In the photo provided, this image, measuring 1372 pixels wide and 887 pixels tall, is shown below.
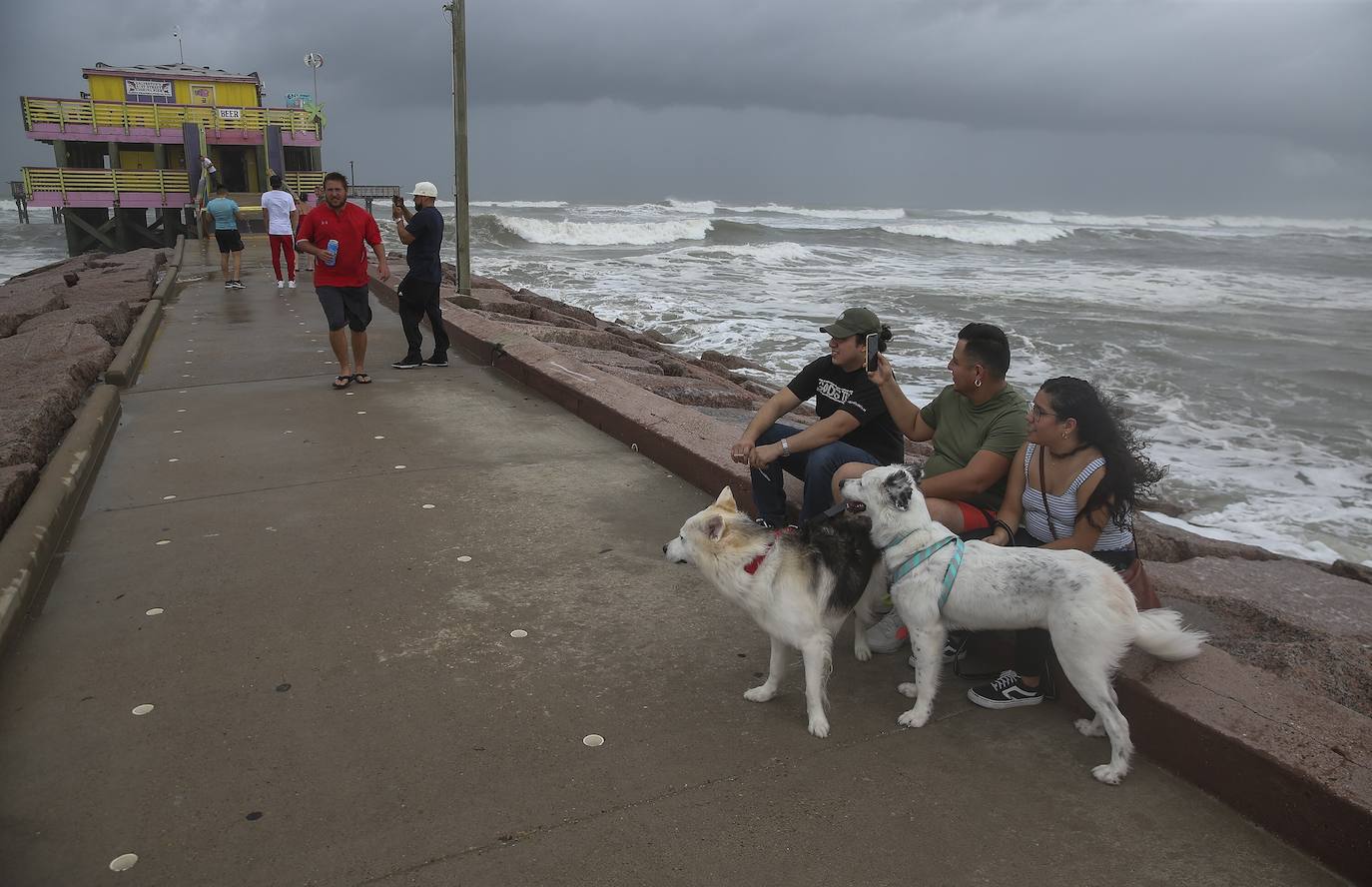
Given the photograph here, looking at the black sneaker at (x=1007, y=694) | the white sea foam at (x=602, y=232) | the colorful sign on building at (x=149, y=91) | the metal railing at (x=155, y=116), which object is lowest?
the black sneaker at (x=1007, y=694)

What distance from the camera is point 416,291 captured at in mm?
8633

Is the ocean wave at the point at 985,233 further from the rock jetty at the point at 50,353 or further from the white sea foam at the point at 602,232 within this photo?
the rock jetty at the point at 50,353

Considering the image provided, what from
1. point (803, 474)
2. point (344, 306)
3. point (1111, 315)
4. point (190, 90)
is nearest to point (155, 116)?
point (190, 90)

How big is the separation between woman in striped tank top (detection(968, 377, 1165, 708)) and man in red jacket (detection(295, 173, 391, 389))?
6.04 m

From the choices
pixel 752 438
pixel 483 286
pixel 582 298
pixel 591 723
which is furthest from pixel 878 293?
pixel 591 723

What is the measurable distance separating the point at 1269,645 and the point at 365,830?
355cm

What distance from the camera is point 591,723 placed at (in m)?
3.09

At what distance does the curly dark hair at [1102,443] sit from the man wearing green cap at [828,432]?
104 cm

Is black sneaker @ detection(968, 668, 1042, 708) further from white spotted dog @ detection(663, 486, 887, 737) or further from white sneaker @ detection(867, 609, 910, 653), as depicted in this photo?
white spotted dog @ detection(663, 486, 887, 737)

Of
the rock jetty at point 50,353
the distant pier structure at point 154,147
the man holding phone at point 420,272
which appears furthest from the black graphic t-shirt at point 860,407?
the distant pier structure at point 154,147

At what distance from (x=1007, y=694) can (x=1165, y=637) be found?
1.95 feet

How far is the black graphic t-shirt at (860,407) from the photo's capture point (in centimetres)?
419

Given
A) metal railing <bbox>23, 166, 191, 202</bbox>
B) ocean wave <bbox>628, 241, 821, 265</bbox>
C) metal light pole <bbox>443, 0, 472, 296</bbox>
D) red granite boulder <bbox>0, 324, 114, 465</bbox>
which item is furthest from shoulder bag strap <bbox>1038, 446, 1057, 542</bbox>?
metal railing <bbox>23, 166, 191, 202</bbox>

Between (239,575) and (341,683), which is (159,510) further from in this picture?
(341,683)
